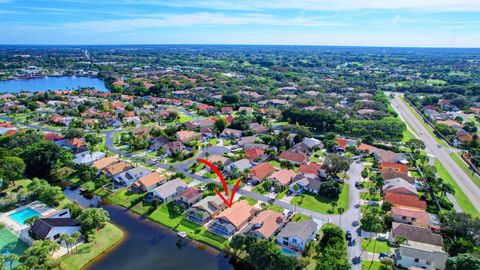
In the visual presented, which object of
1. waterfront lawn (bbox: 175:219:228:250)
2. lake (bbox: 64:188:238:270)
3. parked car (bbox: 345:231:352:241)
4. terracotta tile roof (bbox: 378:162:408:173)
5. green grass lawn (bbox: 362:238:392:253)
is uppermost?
terracotta tile roof (bbox: 378:162:408:173)

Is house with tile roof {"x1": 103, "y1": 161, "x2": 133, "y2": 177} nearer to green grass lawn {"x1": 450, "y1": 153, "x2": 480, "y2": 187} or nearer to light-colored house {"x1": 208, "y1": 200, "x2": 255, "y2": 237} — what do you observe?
light-colored house {"x1": 208, "y1": 200, "x2": 255, "y2": 237}

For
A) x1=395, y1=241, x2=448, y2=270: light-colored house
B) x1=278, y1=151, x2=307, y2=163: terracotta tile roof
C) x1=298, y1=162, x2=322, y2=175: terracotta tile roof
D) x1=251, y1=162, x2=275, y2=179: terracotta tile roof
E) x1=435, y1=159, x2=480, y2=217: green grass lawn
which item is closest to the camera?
x1=395, y1=241, x2=448, y2=270: light-colored house

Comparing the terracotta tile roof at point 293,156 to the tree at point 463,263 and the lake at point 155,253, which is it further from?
the tree at point 463,263

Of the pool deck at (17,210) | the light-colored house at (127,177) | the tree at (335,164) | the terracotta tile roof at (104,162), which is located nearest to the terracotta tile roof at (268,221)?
the tree at (335,164)

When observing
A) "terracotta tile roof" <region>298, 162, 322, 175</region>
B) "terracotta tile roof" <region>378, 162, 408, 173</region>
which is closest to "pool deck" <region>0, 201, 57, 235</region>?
"terracotta tile roof" <region>298, 162, 322, 175</region>

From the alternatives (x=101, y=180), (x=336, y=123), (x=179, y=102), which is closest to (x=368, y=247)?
(x=101, y=180)

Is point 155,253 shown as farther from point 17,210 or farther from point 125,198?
point 17,210

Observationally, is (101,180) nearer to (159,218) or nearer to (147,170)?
(147,170)
